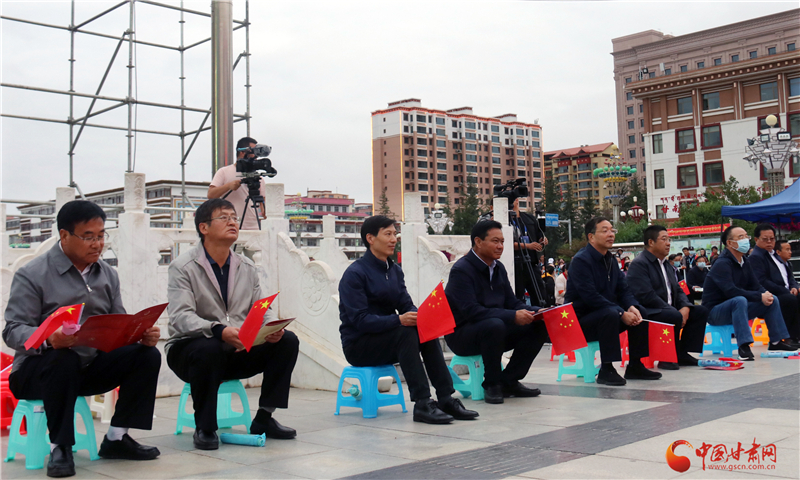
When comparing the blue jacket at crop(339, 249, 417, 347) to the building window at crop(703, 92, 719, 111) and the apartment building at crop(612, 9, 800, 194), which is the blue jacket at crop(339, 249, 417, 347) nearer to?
the apartment building at crop(612, 9, 800, 194)

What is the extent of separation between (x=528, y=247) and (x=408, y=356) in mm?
3469

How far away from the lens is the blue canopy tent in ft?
38.4

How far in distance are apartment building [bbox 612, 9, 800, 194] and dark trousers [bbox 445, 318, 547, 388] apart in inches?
1611

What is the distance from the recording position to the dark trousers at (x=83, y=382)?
128 inches

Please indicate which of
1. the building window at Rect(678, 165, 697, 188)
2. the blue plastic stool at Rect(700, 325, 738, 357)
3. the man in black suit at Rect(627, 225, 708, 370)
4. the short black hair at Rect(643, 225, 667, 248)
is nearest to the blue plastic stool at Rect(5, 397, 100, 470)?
the man in black suit at Rect(627, 225, 708, 370)

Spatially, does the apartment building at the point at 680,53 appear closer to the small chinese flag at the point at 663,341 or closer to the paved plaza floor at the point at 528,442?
the small chinese flag at the point at 663,341

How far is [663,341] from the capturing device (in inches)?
236

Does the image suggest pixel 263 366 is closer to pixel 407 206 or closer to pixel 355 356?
pixel 355 356

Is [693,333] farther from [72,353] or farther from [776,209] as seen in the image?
[776,209]

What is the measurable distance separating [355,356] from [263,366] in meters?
0.76

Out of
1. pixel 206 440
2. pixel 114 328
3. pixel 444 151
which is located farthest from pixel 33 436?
pixel 444 151

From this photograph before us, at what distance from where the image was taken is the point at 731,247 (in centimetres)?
729

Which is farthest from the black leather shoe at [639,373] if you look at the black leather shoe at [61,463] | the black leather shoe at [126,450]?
the black leather shoe at [61,463]

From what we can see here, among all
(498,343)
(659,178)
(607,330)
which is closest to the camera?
(498,343)
